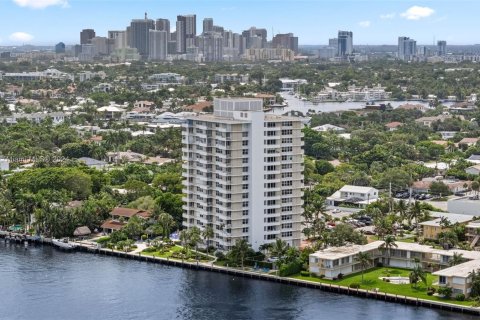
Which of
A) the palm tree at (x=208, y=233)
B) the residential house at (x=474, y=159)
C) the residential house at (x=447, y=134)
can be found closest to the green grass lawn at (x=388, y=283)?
the palm tree at (x=208, y=233)

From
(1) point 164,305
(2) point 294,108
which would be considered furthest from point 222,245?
(2) point 294,108

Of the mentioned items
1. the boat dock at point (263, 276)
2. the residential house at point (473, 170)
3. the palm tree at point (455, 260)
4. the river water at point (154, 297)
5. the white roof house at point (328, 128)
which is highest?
the white roof house at point (328, 128)

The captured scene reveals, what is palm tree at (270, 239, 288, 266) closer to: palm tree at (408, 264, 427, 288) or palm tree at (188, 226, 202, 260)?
palm tree at (188, 226, 202, 260)

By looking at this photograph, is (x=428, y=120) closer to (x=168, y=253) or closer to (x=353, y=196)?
(x=353, y=196)

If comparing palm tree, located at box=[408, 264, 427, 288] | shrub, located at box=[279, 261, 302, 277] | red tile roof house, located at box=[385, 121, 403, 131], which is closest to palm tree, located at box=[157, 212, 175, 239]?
shrub, located at box=[279, 261, 302, 277]

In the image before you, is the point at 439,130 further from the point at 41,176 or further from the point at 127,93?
the point at 41,176

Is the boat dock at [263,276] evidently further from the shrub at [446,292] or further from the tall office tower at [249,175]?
the tall office tower at [249,175]
